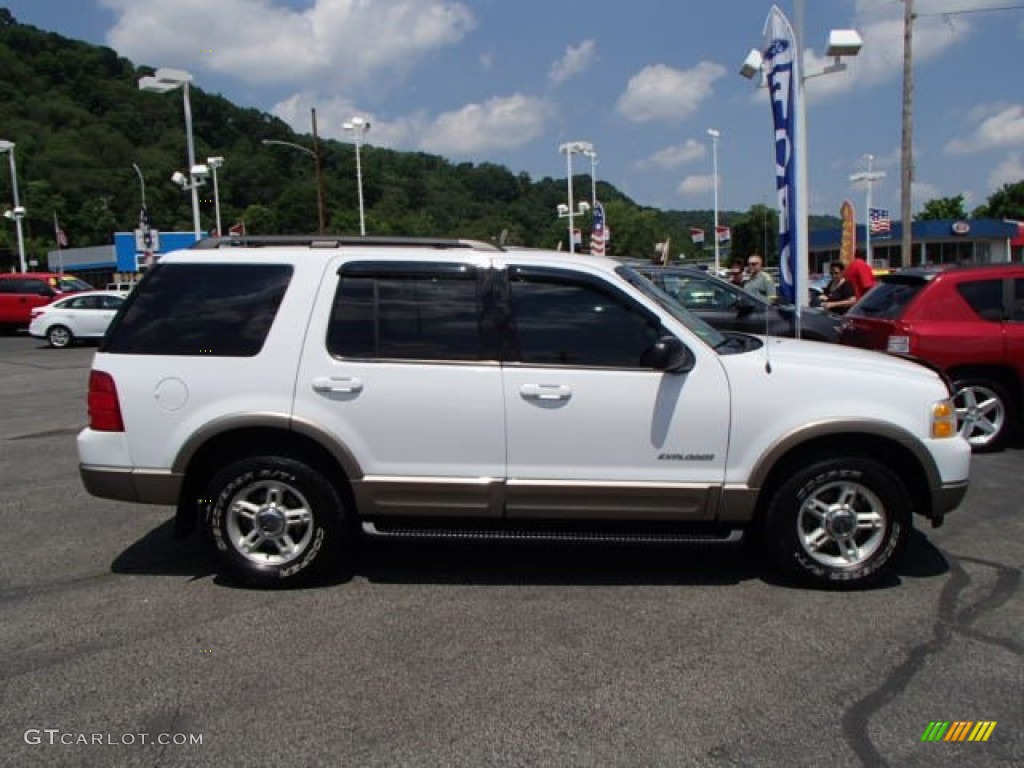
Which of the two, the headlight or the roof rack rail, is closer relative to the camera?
the headlight

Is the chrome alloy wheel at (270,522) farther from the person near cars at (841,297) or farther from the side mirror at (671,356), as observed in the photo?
the person near cars at (841,297)

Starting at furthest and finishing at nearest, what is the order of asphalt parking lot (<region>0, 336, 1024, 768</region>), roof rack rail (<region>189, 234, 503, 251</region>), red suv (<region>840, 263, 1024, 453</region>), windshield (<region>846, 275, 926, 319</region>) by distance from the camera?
windshield (<region>846, 275, 926, 319</region>) → red suv (<region>840, 263, 1024, 453</region>) → roof rack rail (<region>189, 234, 503, 251</region>) → asphalt parking lot (<region>0, 336, 1024, 768</region>)

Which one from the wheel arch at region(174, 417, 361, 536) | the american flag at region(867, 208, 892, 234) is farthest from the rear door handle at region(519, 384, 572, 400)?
the american flag at region(867, 208, 892, 234)

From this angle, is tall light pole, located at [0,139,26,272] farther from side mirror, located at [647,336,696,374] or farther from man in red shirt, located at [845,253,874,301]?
side mirror, located at [647,336,696,374]

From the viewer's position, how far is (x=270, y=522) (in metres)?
4.57

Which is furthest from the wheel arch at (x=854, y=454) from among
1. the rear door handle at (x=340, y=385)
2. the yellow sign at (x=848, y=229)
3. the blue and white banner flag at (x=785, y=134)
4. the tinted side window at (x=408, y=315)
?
the yellow sign at (x=848, y=229)

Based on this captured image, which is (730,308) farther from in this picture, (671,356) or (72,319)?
(72,319)

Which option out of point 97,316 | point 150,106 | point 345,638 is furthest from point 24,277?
point 150,106

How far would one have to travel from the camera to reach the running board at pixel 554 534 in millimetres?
4418

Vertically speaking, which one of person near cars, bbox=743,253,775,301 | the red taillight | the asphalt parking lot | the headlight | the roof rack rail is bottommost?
the asphalt parking lot

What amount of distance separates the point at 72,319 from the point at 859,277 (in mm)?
20155

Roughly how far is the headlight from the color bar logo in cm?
168

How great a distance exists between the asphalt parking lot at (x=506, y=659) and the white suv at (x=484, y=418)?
36 centimetres

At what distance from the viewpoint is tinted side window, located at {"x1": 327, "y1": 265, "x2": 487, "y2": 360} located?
4477 millimetres
